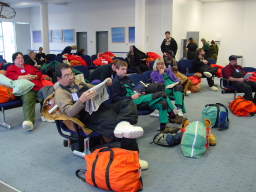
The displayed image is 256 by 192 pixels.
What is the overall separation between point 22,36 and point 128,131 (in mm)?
15582

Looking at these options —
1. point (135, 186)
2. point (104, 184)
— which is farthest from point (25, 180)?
point (135, 186)

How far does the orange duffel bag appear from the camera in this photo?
2139 millimetres

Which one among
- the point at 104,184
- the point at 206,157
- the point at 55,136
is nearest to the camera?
the point at 104,184

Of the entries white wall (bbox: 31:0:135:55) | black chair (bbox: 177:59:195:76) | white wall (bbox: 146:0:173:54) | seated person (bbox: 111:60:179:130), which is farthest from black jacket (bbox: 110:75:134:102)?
white wall (bbox: 31:0:135:55)

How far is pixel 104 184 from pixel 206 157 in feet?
4.35

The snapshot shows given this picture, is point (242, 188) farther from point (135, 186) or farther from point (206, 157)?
point (135, 186)

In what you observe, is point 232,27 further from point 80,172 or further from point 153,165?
point 80,172

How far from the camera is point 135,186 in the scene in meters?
2.19

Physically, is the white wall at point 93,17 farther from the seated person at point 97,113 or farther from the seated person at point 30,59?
the seated person at point 97,113

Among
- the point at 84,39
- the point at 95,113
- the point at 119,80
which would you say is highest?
the point at 84,39

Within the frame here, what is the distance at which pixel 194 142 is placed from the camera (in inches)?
116

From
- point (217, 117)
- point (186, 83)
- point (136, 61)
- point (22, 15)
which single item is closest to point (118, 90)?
point (217, 117)

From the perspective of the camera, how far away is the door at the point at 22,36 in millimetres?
15758

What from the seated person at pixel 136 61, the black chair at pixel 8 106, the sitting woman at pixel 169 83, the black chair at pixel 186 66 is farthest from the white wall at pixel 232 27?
the black chair at pixel 8 106
